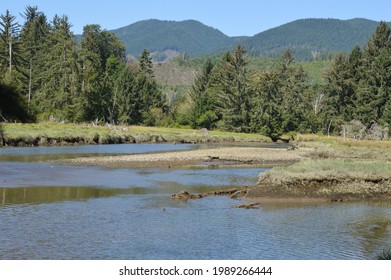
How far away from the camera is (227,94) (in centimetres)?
10762

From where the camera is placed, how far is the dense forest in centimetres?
9788

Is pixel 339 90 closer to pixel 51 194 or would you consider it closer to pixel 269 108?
pixel 269 108

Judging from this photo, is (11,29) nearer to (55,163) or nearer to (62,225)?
(55,163)

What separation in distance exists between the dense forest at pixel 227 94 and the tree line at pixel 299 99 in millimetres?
172

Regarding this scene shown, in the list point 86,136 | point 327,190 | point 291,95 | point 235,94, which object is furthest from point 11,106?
point 327,190

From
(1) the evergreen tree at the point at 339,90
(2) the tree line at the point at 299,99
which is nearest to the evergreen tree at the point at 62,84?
(2) the tree line at the point at 299,99

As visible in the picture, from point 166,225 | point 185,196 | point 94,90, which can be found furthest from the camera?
point 94,90

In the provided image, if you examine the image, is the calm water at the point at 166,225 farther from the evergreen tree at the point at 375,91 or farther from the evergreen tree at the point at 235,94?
the evergreen tree at the point at 235,94

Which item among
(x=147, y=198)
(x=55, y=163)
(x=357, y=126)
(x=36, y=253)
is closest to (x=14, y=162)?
(x=55, y=163)

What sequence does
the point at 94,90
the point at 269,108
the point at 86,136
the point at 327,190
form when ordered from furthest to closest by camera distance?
the point at 94,90 < the point at 269,108 < the point at 86,136 < the point at 327,190

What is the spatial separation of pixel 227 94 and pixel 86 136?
129 ft

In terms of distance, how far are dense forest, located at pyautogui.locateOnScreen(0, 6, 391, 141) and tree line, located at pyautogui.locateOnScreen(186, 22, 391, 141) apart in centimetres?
17

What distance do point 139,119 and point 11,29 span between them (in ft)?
91.5

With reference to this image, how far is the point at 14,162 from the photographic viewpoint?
4622cm
